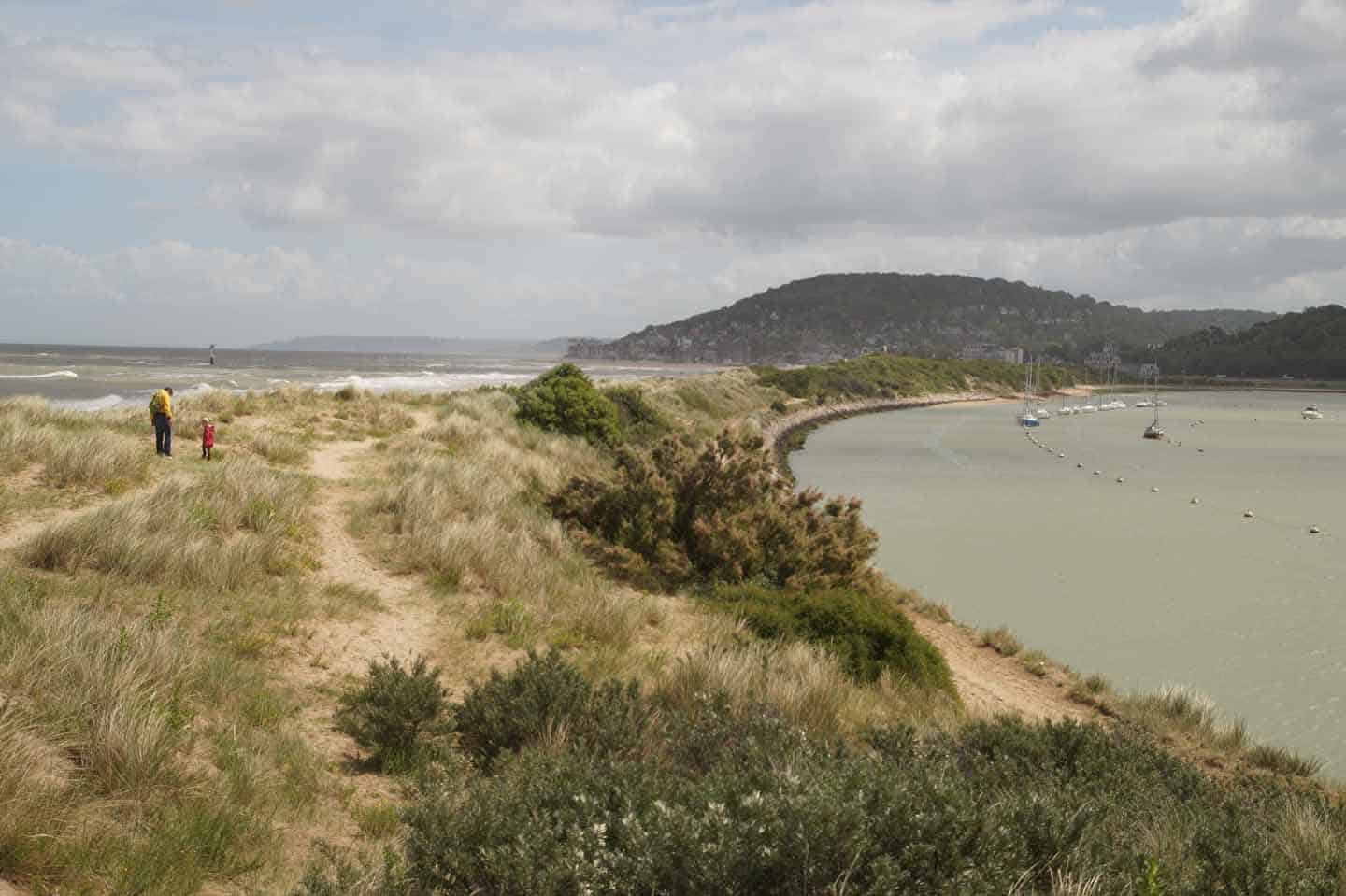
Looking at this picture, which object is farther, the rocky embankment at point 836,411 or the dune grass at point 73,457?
the rocky embankment at point 836,411

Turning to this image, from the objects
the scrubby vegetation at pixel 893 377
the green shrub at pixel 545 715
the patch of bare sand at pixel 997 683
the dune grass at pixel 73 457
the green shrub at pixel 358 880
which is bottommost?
the patch of bare sand at pixel 997 683

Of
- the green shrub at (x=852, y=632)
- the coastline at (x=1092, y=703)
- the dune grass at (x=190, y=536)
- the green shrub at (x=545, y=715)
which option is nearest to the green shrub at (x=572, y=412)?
the coastline at (x=1092, y=703)

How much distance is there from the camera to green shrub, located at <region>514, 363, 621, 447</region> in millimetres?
27891

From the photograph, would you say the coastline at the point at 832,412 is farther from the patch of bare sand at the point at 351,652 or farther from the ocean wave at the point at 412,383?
the patch of bare sand at the point at 351,652

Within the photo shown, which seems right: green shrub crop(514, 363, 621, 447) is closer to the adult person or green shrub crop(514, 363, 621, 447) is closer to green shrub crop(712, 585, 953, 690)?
the adult person

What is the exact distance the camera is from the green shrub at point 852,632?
11141 mm

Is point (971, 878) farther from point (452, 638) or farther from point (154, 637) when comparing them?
point (452, 638)

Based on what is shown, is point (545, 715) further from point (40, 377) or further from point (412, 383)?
point (40, 377)

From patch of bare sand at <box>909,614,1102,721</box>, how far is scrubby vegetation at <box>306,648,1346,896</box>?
543 centimetres

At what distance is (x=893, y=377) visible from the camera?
114250mm

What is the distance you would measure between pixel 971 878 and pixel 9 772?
13.3 ft

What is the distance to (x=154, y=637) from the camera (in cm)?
613

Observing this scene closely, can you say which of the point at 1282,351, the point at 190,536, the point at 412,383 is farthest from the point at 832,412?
the point at 1282,351

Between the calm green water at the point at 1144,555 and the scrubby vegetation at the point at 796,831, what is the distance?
31.1 feet
